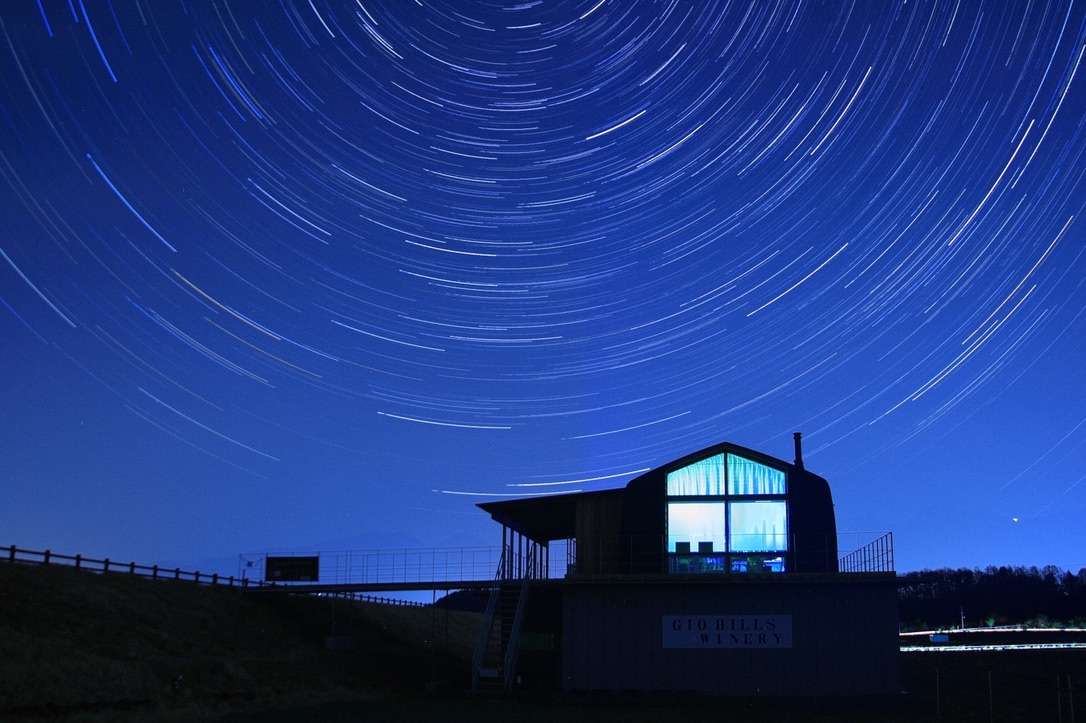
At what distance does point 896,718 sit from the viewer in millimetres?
27016

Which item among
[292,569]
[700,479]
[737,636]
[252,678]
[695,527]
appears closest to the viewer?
[252,678]

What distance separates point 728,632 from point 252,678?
1512cm

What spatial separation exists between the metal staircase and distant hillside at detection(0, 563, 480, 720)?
10.8 feet

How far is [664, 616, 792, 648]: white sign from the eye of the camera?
31.8 m

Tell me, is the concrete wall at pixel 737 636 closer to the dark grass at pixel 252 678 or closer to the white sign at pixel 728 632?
the white sign at pixel 728 632

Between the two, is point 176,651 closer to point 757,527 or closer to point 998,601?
point 757,527

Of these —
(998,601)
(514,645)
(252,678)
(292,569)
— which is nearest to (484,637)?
(514,645)

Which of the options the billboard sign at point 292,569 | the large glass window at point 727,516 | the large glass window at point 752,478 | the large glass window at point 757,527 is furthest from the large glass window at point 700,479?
the billboard sign at point 292,569

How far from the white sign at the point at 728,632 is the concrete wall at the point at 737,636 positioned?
0.03 m

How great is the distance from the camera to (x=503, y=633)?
36.2 meters

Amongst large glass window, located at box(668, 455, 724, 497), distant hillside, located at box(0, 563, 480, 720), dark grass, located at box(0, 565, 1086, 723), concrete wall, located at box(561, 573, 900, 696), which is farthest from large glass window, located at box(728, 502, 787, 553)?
distant hillside, located at box(0, 563, 480, 720)

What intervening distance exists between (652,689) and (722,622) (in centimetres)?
311

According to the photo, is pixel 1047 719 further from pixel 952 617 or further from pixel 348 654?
pixel 952 617

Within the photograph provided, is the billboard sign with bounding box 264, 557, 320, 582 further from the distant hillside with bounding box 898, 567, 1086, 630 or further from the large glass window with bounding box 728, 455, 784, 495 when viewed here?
the distant hillside with bounding box 898, 567, 1086, 630
